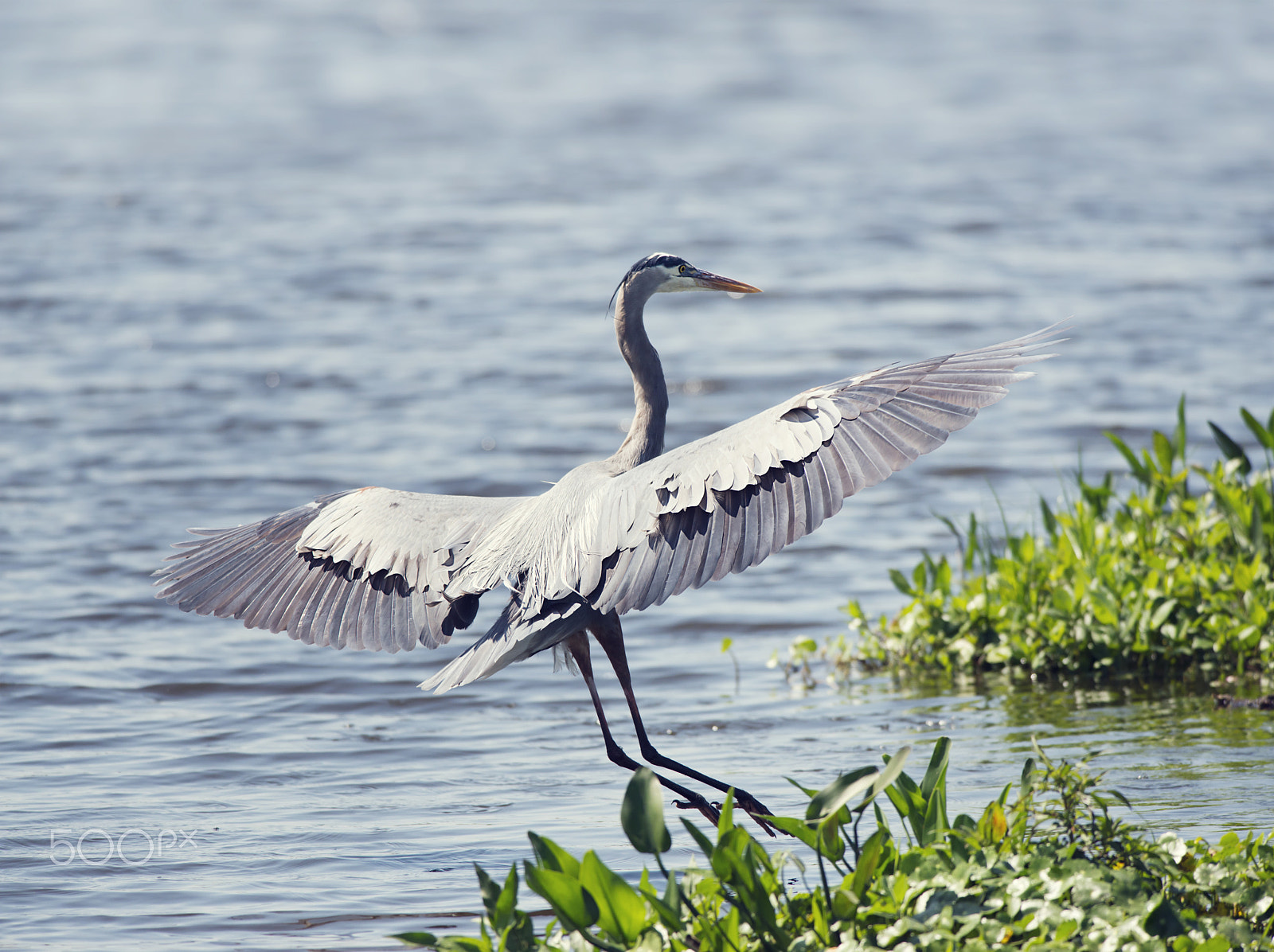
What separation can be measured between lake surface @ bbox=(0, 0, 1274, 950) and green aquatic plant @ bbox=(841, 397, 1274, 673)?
0.72 ft

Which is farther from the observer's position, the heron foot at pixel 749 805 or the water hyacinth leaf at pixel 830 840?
the heron foot at pixel 749 805

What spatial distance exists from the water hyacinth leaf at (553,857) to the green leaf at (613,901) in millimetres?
29

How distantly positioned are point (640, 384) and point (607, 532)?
1.01m

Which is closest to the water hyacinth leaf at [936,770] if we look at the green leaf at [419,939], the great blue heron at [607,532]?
the great blue heron at [607,532]

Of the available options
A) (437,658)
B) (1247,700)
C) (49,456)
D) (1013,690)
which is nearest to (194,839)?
(437,658)

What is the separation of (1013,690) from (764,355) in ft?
23.1

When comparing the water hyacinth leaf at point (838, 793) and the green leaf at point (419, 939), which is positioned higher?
the water hyacinth leaf at point (838, 793)

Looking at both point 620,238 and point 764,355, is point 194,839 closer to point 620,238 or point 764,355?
point 764,355

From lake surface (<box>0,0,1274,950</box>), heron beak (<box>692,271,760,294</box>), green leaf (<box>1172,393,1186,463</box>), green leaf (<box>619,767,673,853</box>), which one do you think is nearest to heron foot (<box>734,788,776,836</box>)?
lake surface (<box>0,0,1274,950</box>)

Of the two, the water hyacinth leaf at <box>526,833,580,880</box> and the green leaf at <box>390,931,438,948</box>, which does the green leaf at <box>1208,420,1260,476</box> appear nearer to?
the water hyacinth leaf at <box>526,833,580,880</box>

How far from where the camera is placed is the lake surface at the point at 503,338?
5367 mm

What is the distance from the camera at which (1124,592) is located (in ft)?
19.6

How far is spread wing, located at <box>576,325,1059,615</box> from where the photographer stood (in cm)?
429

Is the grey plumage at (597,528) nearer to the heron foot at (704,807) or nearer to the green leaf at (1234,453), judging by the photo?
the heron foot at (704,807)
